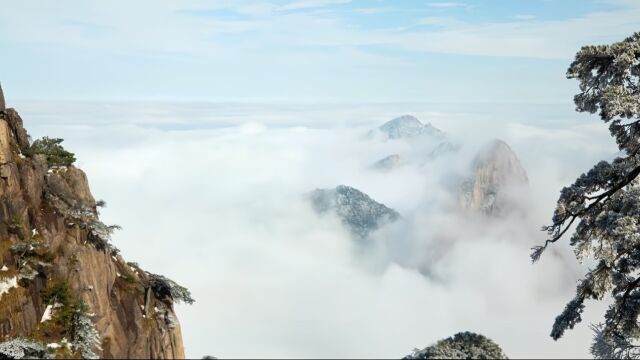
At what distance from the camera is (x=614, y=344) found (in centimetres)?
1900

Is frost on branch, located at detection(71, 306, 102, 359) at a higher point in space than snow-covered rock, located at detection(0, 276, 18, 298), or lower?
lower

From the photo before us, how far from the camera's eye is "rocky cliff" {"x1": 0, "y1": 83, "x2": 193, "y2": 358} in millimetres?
30922

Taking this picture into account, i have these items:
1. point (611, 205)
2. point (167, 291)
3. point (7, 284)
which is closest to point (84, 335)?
point (7, 284)

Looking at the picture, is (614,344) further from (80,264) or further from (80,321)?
(80,264)

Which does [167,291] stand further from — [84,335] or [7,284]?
[7,284]

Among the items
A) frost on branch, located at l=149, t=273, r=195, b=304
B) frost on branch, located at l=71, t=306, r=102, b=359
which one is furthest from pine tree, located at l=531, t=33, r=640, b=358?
frost on branch, located at l=149, t=273, r=195, b=304

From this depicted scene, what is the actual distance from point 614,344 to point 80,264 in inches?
1183

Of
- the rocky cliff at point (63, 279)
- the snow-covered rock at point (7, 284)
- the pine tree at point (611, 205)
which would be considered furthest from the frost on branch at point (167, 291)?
the pine tree at point (611, 205)

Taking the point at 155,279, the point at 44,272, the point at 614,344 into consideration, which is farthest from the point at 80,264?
the point at 614,344

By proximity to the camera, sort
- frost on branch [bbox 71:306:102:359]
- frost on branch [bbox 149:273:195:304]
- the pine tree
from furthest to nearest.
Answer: frost on branch [bbox 149:273:195:304]
frost on branch [bbox 71:306:102:359]
the pine tree

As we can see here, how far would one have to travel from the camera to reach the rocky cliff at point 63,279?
30922mm

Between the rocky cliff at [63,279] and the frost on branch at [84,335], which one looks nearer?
the frost on branch at [84,335]

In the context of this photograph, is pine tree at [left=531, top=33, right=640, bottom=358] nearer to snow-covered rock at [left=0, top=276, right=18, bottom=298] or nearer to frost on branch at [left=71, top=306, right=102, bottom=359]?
frost on branch at [left=71, top=306, right=102, bottom=359]

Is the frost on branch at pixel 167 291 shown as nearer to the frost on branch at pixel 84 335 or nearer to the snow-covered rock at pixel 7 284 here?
the frost on branch at pixel 84 335
